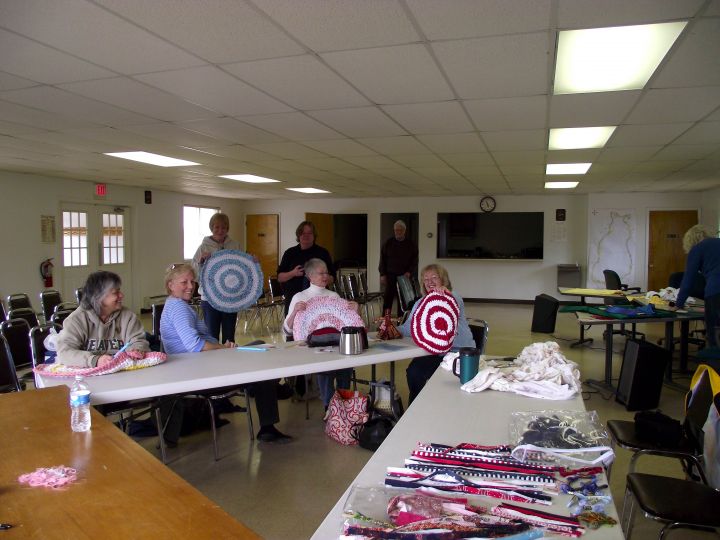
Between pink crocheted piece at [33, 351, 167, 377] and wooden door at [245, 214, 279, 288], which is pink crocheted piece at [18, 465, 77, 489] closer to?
pink crocheted piece at [33, 351, 167, 377]

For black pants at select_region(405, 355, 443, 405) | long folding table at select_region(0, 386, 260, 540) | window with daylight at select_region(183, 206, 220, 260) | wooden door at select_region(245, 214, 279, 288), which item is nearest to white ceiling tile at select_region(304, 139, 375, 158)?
black pants at select_region(405, 355, 443, 405)

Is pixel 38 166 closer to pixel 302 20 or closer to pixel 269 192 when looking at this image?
pixel 269 192

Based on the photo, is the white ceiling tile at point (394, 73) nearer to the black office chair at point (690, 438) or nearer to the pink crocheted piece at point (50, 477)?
the black office chair at point (690, 438)

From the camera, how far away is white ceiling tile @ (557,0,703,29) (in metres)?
2.17

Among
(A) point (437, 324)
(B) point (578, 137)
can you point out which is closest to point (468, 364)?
(A) point (437, 324)

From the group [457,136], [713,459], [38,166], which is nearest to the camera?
[713,459]

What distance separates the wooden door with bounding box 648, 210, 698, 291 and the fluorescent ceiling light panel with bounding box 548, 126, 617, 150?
19.6 ft

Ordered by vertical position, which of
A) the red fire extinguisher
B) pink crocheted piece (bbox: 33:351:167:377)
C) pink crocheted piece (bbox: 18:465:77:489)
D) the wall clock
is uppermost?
the wall clock

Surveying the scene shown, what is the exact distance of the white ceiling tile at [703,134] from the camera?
445 cm

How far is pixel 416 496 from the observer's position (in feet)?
4.39

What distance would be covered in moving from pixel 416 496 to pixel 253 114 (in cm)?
340

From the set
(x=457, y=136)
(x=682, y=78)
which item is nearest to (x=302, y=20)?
(x=682, y=78)

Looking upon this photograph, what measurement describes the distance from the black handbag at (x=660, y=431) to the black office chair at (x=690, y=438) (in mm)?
23

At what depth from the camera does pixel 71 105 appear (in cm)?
387
